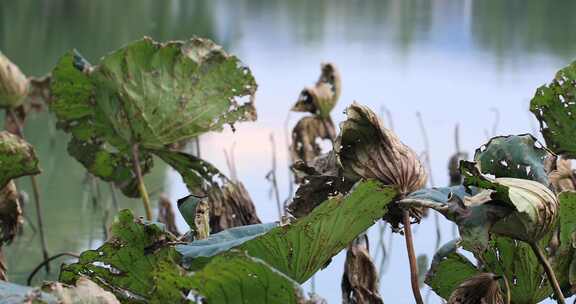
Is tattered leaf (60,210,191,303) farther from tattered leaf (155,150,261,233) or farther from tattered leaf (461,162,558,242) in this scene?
tattered leaf (155,150,261,233)

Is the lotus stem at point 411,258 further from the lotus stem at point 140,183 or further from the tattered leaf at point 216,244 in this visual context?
the lotus stem at point 140,183

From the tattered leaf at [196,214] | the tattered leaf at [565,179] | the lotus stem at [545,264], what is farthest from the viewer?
the tattered leaf at [565,179]

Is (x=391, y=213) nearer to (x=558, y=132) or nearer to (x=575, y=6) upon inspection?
(x=558, y=132)

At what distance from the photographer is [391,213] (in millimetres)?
1170

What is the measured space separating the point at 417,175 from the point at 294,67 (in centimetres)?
651

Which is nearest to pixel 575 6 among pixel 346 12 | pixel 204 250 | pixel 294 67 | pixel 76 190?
pixel 346 12

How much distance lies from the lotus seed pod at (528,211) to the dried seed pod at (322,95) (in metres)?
1.65

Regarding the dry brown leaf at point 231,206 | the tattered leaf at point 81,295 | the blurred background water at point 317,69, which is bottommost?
the blurred background water at point 317,69

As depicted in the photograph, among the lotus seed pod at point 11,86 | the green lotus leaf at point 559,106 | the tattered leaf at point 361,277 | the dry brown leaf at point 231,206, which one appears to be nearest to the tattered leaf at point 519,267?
the tattered leaf at point 361,277

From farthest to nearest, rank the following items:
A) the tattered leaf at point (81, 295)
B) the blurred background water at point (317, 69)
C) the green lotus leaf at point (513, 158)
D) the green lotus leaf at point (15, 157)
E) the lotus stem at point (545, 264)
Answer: the blurred background water at point (317, 69) → the green lotus leaf at point (15, 157) → the green lotus leaf at point (513, 158) → the lotus stem at point (545, 264) → the tattered leaf at point (81, 295)

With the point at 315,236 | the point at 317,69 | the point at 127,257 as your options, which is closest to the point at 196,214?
the point at 127,257

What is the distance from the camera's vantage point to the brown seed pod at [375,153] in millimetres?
1089

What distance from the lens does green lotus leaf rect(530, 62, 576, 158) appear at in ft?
4.57

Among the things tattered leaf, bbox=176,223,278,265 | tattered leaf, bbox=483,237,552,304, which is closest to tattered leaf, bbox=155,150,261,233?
tattered leaf, bbox=483,237,552,304
